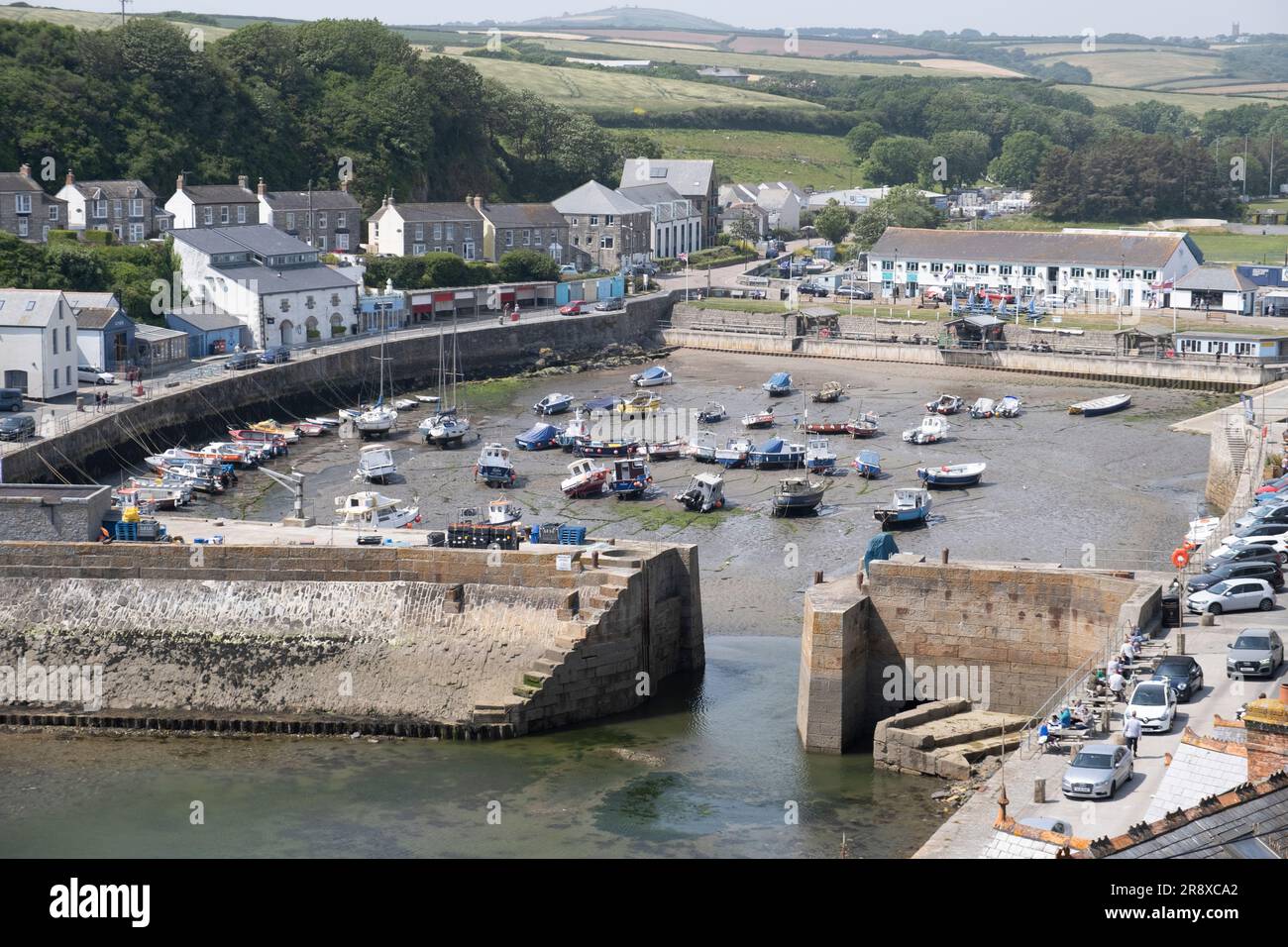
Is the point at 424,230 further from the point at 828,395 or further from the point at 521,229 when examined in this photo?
the point at 828,395

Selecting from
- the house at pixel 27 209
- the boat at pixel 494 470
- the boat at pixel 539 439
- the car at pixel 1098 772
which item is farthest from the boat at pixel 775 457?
the house at pixel 27 209

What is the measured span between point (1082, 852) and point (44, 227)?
2401 inches

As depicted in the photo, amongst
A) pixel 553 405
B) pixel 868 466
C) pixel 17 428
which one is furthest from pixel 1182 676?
pixel 553 405

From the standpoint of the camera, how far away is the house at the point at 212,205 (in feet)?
250

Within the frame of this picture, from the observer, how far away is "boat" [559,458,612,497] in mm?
48562

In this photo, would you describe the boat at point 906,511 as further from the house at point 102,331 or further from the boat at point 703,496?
the house at point 102,331

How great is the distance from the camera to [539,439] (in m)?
55.6

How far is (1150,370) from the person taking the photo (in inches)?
2621

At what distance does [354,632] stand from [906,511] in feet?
59.2

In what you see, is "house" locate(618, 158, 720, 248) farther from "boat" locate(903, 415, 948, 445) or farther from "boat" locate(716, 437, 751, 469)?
"boat" locate(716, 437, 751, 469)
